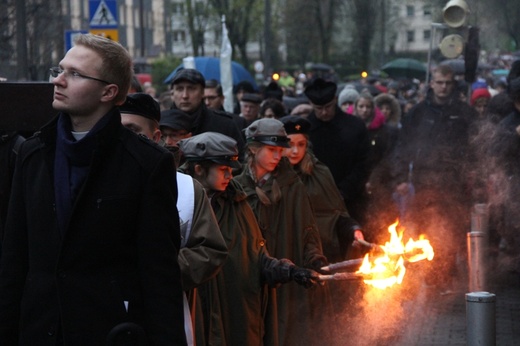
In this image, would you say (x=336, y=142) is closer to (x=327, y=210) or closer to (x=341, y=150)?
(x=341, y=150)

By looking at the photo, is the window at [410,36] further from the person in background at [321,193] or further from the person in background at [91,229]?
the person in background at [91,229]

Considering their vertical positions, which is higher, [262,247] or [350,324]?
[262,247]

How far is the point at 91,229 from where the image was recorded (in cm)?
415

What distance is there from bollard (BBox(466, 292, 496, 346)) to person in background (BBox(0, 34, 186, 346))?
325cm

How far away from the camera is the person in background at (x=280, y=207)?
793 cm

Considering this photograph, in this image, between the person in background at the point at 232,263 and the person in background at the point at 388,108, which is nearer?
the person in background at the point at 232,263

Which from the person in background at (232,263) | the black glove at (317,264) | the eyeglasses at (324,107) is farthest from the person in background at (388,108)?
the person in background at (232,263)

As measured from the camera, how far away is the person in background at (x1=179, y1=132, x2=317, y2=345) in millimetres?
6625

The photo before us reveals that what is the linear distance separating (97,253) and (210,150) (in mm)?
2477

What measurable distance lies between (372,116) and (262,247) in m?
8.01

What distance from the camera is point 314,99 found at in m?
11.4

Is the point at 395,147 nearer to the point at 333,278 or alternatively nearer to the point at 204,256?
the point at 333,278

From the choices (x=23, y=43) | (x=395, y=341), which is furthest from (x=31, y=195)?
(x=23, y=43)

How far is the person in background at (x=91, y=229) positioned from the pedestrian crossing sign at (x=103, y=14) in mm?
11300
